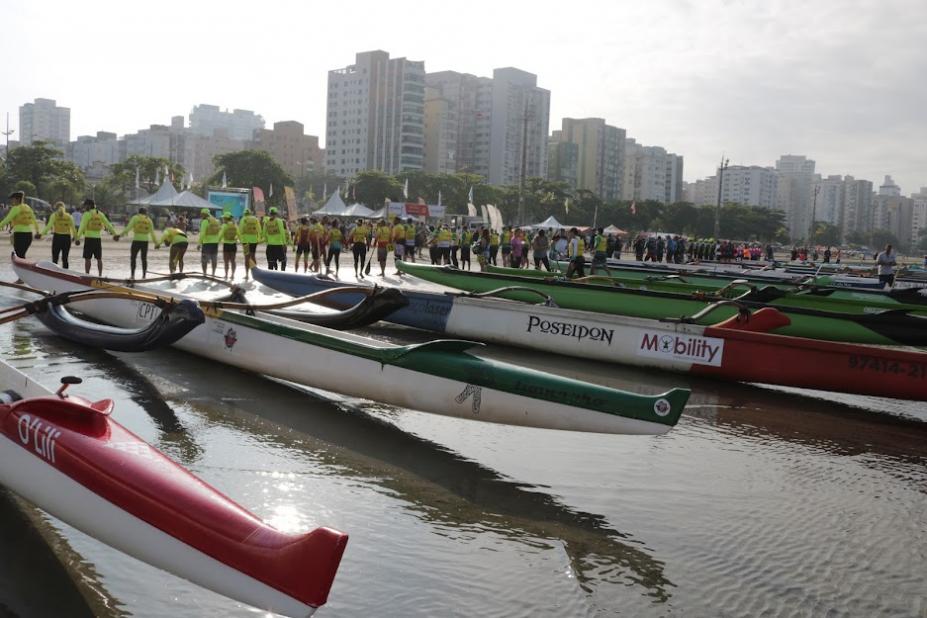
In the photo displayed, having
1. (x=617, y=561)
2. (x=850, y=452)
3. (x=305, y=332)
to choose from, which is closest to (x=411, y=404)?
(x=305, y=332)

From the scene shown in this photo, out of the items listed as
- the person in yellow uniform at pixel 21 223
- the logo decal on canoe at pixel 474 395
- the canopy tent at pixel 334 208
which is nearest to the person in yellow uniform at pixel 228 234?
the person in yellow uniform at pixel 21 223

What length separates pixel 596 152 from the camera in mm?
176500

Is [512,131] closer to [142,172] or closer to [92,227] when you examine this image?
[142,172]

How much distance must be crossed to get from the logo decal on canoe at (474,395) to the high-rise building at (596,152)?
17259 cm

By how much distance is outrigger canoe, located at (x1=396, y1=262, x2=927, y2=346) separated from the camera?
9438mm

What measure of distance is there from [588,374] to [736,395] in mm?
1548

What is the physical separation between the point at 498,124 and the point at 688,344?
157 meters

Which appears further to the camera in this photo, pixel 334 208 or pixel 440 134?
pixel 440 134

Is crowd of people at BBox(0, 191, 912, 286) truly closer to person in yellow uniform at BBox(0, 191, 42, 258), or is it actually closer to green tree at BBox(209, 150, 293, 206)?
person in yellow uniform at BBox(0, 191, 42, 258)

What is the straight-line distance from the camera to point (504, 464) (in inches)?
215

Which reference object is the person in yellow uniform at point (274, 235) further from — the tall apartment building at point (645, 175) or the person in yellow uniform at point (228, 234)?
the tall apartment building at point (645, 175)

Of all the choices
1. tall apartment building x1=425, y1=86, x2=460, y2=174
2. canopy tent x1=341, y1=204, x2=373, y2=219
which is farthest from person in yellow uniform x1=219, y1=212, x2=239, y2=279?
tall apartment building x1=425, y1=86, x2=460, y2=174

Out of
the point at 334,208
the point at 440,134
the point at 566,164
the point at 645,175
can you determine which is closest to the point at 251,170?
the point at 334,208

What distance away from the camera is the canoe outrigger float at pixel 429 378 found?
5.09 meters
